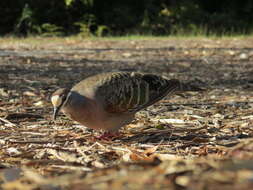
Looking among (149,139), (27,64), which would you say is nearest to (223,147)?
(149,139)

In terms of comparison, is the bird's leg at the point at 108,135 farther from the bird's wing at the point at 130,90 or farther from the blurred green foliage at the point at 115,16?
the blurred green foliage at the point at 115,16

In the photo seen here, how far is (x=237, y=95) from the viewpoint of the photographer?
4.76 metres

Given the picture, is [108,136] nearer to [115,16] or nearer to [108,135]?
[108,135]

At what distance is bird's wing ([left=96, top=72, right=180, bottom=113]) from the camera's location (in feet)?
10.2

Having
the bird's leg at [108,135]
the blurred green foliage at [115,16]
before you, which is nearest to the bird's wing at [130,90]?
the bird's leg at [108,135]

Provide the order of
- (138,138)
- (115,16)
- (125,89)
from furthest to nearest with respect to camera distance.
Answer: (115,16), (125,89), (138,138)

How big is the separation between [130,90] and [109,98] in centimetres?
23

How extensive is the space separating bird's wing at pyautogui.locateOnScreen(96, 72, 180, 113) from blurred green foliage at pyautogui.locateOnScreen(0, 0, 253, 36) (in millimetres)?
17191

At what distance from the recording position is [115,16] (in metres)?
22.6

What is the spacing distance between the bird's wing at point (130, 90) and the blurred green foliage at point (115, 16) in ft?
56.4

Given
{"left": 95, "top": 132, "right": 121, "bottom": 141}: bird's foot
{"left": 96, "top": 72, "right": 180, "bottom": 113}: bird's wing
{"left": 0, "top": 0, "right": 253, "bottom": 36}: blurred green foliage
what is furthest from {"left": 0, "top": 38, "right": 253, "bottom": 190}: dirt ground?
{"left": 0, "top": 0, "right": 253, "bottom": 36}: blurred green foliage

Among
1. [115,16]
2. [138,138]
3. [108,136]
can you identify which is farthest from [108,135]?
[115,16]

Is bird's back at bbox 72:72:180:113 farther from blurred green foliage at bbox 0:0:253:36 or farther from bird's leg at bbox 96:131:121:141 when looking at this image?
blurred green foliage at bbox 0:0:253:36

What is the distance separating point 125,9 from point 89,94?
19913 millimetres
